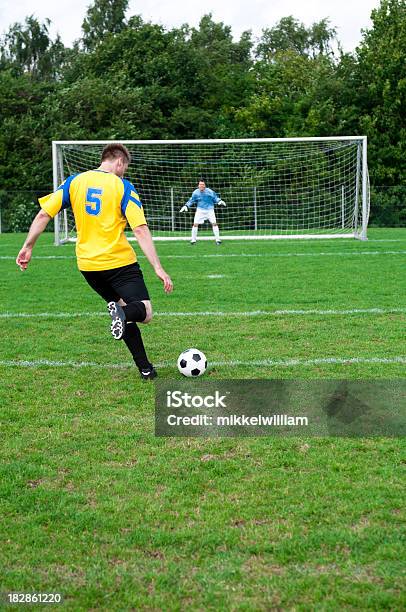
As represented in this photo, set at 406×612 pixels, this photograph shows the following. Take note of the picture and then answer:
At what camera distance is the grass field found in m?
2.69

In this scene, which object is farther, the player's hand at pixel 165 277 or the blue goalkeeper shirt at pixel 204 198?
the blue goalkeeper shirt at pixel 204 198

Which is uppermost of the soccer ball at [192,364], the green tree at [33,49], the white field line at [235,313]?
the green tree at [33,49]

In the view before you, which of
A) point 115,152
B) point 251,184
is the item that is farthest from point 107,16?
point 115,152

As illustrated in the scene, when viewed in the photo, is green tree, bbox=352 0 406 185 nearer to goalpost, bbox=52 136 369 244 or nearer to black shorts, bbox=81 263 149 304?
goalpost, bbox=52 136 369 244

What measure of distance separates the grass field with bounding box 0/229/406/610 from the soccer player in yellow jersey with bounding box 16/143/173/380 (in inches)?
20.3

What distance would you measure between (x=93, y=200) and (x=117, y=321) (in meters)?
0.89

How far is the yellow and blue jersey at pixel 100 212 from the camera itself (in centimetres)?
554

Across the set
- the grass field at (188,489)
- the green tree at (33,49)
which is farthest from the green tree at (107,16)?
the grass field at (188,489)

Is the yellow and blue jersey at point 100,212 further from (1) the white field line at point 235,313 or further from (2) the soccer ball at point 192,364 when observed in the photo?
(1) the white field line at point 235,313

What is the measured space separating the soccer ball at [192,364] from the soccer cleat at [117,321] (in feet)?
1.69

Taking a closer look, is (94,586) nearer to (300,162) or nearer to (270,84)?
(300,162)

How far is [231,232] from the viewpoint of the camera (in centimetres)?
2702

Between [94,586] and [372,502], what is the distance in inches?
50.5

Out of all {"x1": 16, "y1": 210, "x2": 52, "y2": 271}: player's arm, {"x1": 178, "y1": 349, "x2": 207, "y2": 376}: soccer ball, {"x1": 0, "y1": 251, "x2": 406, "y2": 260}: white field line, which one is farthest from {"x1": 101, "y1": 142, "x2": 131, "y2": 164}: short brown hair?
{"x1": 0, "y1": 251, "x2": 406, "y2": 260}: white field line
